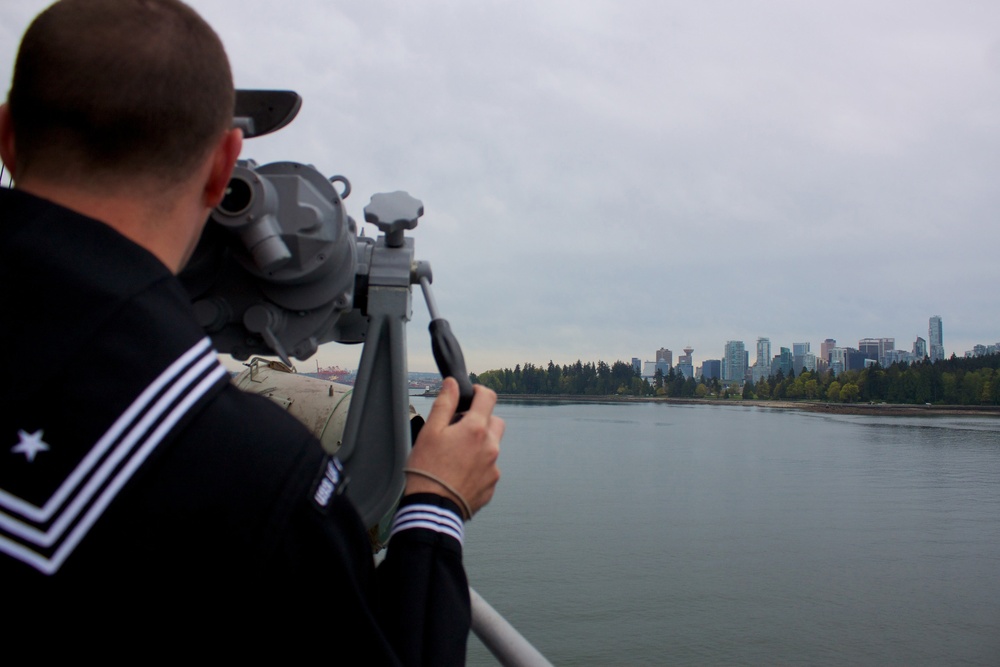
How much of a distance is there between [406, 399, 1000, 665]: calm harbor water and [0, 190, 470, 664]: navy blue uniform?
496cm

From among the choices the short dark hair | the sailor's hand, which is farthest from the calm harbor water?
the short dark hair

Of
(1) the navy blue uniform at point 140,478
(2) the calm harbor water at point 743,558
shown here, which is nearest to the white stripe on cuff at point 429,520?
(1) the navy blue uniform at point 140,478

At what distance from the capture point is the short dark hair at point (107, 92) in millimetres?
892

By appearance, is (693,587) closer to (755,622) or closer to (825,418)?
(755,622)

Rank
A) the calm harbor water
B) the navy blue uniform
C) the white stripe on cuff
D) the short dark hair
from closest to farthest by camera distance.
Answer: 1. the navy blue uniform
2. the short dark hair
3. the white stripe on cuff
4. the calm harbor water

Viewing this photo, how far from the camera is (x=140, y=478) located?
0.80 meters

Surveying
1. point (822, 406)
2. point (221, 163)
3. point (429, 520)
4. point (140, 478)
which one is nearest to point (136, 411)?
point (140, 478)

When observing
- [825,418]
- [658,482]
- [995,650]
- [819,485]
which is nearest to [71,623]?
[995,650]

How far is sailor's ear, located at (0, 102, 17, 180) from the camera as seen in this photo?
3.14 feet

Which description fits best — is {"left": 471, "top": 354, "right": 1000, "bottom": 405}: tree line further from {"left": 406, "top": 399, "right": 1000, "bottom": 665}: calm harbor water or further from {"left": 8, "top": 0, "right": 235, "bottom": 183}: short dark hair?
{"left": 8, "top": 0, "right": 235, "bottom": 183}: short dark hair

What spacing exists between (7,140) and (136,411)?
1.40ft

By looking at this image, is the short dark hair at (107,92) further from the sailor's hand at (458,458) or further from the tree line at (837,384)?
the tree line at (837,384)

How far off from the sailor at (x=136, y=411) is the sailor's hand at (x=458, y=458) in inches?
7.5

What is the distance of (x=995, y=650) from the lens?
19.4 metres
